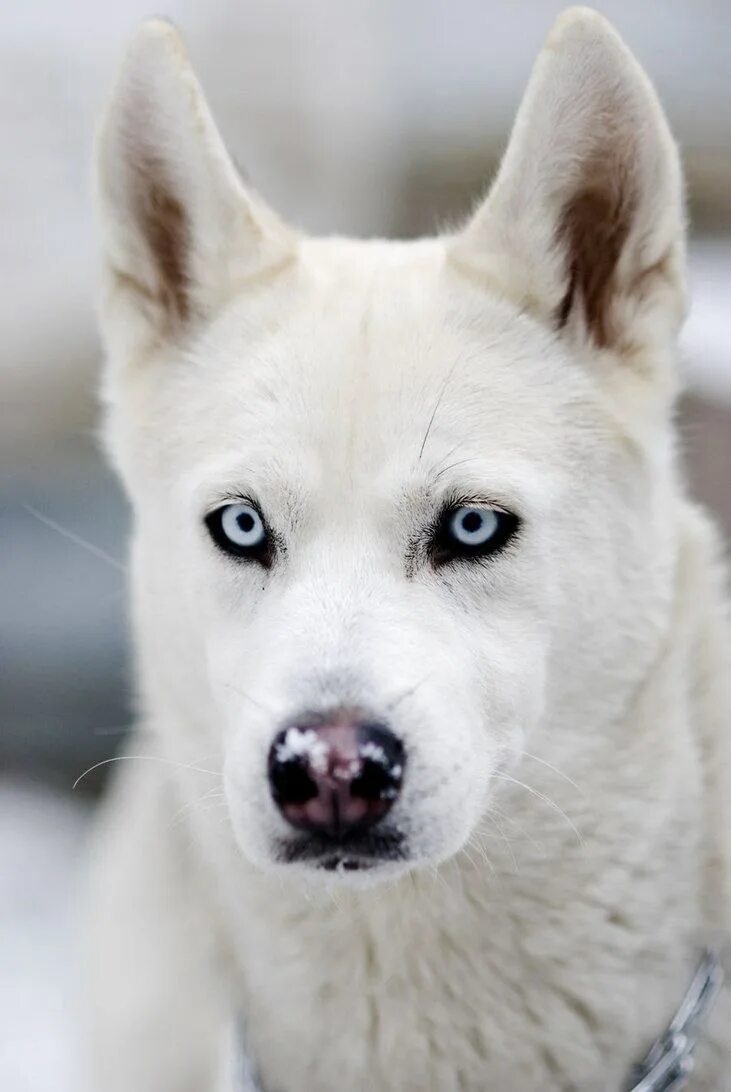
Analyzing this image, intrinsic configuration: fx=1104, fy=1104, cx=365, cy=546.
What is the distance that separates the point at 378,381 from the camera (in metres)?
1.42

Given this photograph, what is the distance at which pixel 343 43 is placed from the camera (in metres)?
4.48

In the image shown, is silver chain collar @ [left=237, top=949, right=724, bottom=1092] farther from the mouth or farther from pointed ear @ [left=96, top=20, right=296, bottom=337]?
pointed ear @ [left=96, top=20, right=296, bottom=337]

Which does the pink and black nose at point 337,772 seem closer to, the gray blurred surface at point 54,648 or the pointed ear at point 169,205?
the pointed ear at point 169,205

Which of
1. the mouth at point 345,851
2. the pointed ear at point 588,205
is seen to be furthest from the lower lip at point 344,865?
the pointed ear at point 588,205

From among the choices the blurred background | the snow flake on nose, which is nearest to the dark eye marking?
the snow flake on nose

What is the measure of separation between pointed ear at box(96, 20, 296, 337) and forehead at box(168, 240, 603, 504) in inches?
3.0

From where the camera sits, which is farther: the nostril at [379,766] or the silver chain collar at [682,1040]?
the silver chain collar at [682,1040]

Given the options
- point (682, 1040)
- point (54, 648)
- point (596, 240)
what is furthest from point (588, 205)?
point (54, 648)

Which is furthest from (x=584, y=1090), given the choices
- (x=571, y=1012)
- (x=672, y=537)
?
(x=672, y=537)

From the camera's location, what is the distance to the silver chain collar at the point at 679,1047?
1.46m

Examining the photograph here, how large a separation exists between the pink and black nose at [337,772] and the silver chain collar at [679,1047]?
577mm

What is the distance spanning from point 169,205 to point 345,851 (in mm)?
979

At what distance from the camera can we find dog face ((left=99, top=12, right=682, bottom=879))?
126 centimetres

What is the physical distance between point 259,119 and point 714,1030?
4.02 metres
